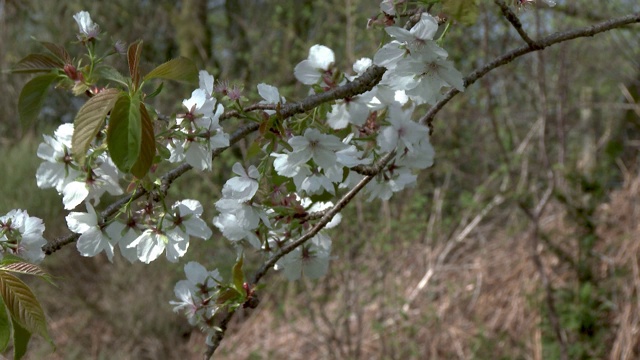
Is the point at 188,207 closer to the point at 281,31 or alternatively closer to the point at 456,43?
the point at 456,43

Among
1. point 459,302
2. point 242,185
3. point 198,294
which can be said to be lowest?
point 459,302

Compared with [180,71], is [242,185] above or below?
below

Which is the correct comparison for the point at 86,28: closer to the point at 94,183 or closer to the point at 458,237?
the point at 94,183

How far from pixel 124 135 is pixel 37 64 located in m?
0.20

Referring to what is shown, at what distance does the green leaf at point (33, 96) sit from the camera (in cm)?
81

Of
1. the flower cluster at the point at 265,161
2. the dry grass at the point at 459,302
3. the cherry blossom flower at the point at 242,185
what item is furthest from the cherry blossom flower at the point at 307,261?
the dry grass at the point at 459,302

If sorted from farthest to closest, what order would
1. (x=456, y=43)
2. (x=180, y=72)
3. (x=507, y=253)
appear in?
(x=456, y=43) < (x=507, y=253) < (x=180, y=72)

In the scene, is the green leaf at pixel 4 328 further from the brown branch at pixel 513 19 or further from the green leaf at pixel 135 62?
the brown branch at pixel 513 19

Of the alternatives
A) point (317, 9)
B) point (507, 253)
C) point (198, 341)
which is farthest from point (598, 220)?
point (317, 9)

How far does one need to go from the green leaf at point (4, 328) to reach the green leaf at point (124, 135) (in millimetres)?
229

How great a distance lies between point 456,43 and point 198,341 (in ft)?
7.52

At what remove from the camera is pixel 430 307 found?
12.0ft

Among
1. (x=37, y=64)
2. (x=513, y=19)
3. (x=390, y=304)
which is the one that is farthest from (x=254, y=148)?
(x=390, y=304)

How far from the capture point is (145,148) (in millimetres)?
700
